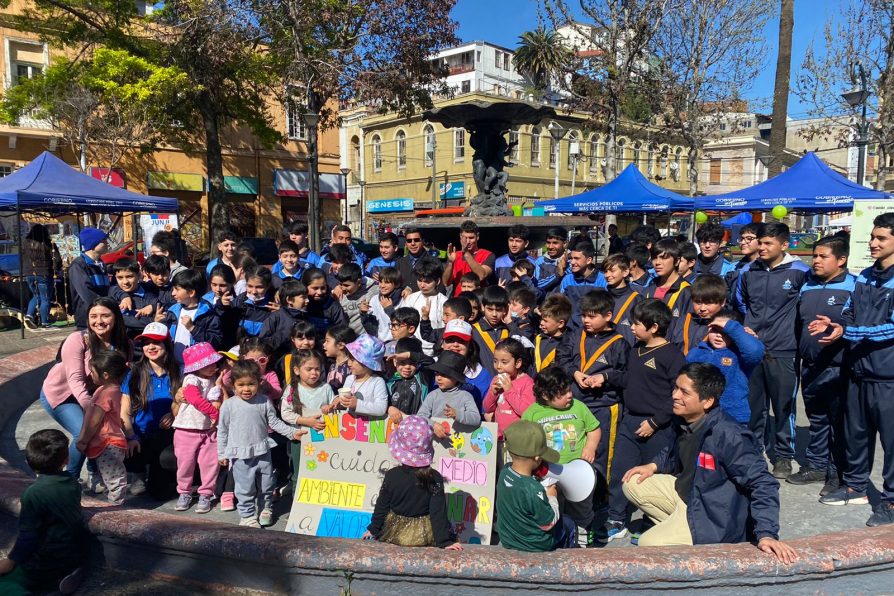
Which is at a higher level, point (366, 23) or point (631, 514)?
point (366, 23)

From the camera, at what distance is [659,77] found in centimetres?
2442

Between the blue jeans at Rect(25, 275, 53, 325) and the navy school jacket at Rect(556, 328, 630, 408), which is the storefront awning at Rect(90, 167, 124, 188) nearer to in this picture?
the blue jeans at Rect(25, 275, 53, 325)

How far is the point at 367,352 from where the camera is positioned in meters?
4.33

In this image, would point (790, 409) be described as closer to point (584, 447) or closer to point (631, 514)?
point (631, 514)

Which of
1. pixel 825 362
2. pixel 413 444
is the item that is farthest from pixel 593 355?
pixel 825 362

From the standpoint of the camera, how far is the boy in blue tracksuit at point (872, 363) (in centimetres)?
416

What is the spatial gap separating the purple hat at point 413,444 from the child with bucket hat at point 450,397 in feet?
1.66

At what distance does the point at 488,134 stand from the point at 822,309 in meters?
8.57

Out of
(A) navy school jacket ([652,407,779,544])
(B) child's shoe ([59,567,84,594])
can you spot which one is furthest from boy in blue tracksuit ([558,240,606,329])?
(B) child's shoe ([59,567,84,594])

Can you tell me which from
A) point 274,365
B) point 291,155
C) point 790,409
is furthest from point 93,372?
point 291,155

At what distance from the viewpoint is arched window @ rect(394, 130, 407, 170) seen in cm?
4759

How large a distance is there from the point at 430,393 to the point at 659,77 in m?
23.8

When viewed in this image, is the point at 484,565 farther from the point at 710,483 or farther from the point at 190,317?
the point at 190,317

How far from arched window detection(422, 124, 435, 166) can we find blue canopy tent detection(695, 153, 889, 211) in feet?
104
